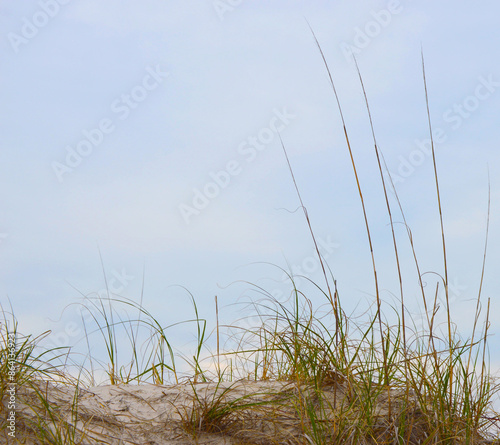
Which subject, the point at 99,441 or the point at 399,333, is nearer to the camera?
the point at 99,441

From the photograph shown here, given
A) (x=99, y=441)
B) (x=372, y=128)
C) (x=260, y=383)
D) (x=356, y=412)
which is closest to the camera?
(x=99, y=441)

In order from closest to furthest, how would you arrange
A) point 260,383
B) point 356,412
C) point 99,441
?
point 99,441
point 356,412
point 260,383

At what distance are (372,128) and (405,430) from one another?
1.52m

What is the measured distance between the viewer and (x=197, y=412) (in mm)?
2664

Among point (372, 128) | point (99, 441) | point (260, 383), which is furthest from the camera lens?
point (260, 383)

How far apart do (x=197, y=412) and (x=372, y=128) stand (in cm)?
170

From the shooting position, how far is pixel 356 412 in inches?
104

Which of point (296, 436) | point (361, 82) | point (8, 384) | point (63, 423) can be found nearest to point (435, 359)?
point (296, 436)

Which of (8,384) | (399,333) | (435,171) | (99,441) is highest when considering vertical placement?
(435,171)

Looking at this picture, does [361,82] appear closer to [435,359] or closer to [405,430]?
[435,359]

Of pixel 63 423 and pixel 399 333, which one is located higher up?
pixel 399 333

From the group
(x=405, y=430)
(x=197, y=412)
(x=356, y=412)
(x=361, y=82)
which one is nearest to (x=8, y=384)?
(x=197, y=412)

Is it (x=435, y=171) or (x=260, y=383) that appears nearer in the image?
(x=435, y=171)

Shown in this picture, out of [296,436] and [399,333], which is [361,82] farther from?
[296,436]
